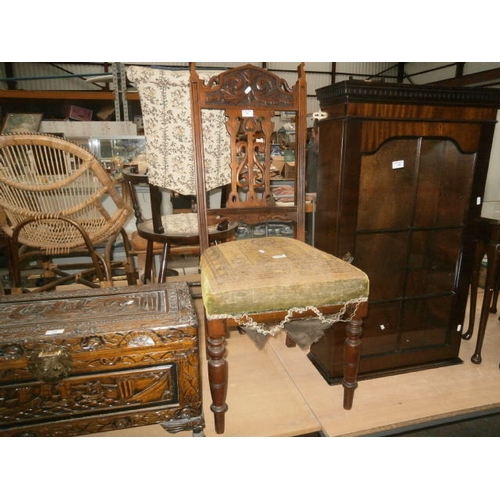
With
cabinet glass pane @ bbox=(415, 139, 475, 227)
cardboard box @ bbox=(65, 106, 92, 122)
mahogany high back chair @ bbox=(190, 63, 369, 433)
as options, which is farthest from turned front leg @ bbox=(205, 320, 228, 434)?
cardboard box @ bbox=(65, 106, 92, 122)

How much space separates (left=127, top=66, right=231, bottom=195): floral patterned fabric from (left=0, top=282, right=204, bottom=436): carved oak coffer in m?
0.72

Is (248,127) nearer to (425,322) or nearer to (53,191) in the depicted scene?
(53,191)

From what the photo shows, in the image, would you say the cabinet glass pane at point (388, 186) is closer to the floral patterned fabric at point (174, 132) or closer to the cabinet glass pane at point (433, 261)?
the cabinet glass pane at point (433, 261)

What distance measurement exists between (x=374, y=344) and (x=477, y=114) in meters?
1.00

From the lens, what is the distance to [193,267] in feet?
11.4

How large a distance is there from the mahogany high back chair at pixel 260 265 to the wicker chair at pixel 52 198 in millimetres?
504

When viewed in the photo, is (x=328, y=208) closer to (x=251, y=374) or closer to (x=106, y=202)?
(x=251, y=374)

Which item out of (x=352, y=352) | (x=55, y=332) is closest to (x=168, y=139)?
(x=55, y=332)

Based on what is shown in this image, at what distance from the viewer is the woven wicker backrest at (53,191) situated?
54.0 inches

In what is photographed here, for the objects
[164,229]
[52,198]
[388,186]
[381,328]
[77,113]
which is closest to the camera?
[388,186]

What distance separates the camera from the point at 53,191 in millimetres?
1559

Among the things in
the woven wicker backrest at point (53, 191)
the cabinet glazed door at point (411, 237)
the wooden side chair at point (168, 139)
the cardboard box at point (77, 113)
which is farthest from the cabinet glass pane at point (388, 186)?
the cardboard box at point (77, 113)

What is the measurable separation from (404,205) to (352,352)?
62 cm

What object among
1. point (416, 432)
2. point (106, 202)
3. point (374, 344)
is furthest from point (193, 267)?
point (416, 432)
